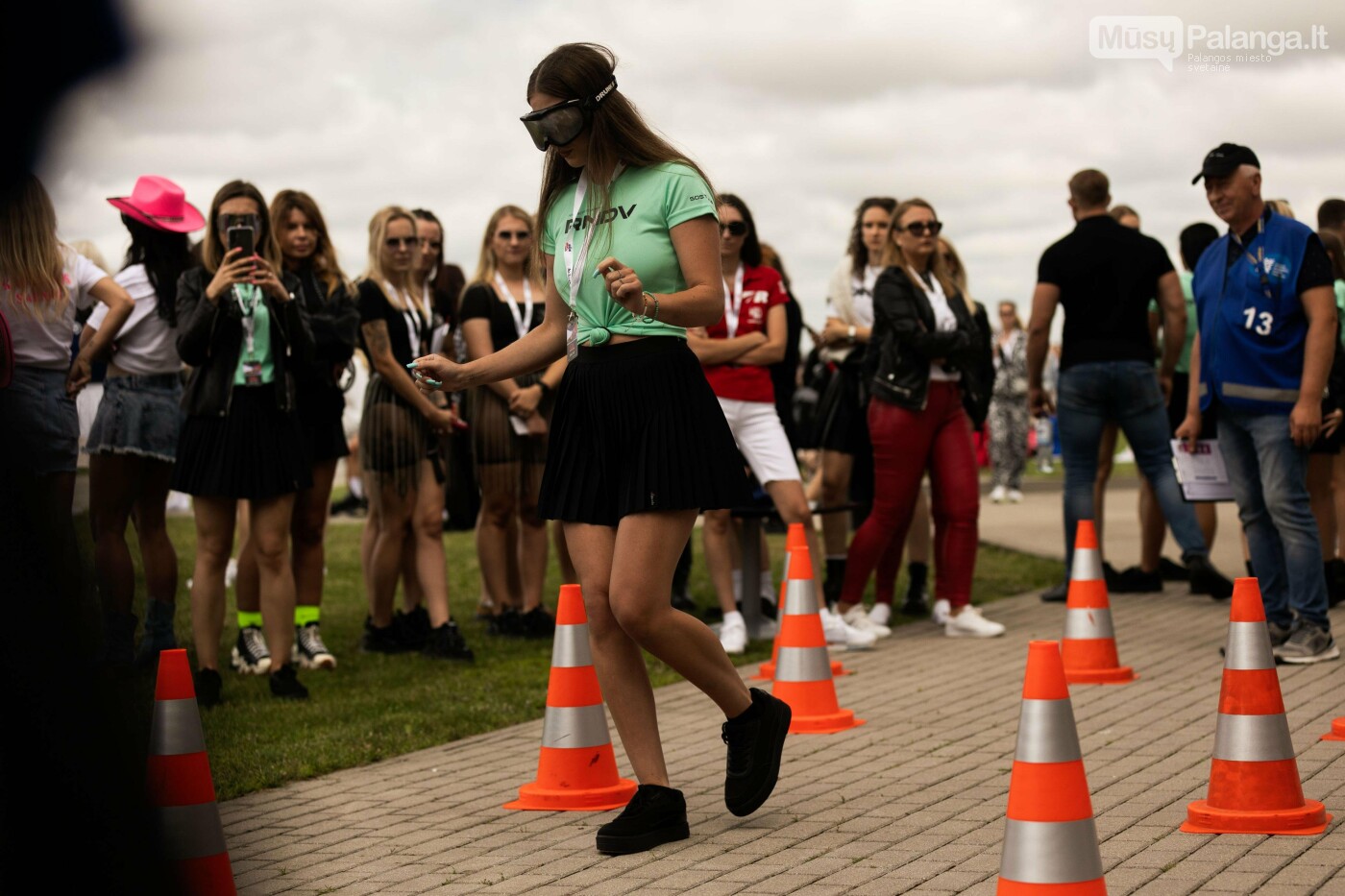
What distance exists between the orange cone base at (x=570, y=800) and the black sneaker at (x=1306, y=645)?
3483 millimetres

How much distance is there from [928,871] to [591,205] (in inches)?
75.4

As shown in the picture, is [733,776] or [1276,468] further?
[1276,468]

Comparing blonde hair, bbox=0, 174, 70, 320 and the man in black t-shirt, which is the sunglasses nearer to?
the man in black t-shirt

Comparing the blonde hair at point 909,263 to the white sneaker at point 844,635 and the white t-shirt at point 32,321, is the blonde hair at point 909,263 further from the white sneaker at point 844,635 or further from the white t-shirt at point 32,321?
the white t-shirt at point 32,321

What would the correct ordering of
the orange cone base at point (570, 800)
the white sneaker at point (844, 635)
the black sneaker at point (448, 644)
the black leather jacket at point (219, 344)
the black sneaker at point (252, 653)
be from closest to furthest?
the orange cone base at point (570, 800) → the black leather jacket at point (219, 344) → the black sneaker at point (252, 653) → the black sneaker at point (448, 644) → the white sneaker at point (844, 635)

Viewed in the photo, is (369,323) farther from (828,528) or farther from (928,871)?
(928,871)

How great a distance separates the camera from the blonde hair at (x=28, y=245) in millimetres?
1212

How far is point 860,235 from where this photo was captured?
934 centimetres

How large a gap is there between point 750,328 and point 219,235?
2.67 metres

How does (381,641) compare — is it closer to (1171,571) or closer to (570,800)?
(570,800)

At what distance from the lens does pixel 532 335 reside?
4.48 m

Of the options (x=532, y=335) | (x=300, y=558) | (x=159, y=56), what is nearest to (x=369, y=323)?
(x=300, y=558)

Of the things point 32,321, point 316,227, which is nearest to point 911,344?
point 316,227

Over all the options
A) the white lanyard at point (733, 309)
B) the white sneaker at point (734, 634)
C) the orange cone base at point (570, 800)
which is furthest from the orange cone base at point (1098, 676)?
the orange cone base at point (570, 800)
